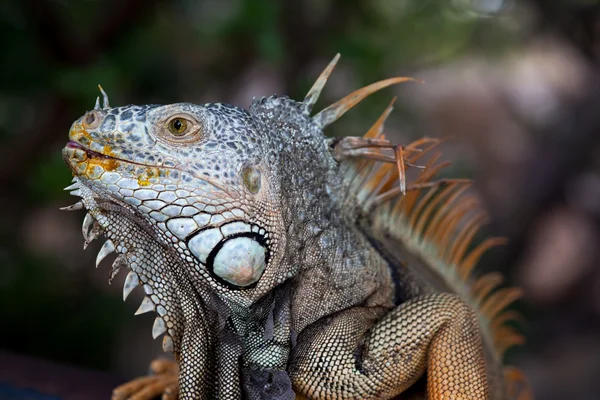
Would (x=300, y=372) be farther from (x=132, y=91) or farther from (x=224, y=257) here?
(x=132, y=91)

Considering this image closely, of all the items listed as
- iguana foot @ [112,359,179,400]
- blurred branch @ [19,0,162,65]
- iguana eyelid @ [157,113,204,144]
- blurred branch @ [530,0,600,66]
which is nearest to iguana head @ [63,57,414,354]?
iguana eyelid @ [157,113,204,144]

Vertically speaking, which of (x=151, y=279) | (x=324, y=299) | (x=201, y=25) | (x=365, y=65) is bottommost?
(x=324, y=299)

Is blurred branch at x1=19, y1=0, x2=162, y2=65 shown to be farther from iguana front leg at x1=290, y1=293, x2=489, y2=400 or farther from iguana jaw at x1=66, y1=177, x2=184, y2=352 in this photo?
iguana front leg at x1=290, y1=293, x2=489, y2=400

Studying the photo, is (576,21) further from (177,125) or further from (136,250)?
(136,250)

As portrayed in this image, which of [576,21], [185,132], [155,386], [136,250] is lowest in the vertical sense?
[155,386]

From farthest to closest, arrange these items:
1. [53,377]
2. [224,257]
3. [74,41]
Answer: [74,41] → [53,377] → [224,257]

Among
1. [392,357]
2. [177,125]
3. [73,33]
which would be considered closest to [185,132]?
[177,125]

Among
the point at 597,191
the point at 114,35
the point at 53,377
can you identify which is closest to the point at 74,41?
the point at 114,35
